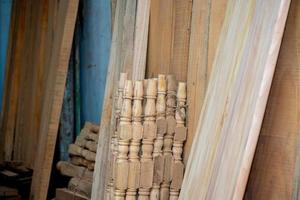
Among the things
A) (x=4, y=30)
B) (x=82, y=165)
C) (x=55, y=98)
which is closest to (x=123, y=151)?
(x=82, y=165)

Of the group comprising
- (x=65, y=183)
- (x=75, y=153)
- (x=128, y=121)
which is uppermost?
(x=128, y=121)

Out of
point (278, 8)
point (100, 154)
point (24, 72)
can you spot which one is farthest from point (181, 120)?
point (24, 72)

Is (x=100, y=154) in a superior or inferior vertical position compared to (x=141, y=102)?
inferior

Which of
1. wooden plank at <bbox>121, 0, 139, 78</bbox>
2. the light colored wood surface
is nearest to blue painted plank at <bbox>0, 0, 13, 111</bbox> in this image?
wooden plank at <bbox>121, 0, 139, 78</bbox>

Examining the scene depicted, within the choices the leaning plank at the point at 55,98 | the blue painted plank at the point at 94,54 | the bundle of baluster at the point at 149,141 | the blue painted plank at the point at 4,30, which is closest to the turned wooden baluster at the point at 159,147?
the bundle of baluster at the point at 149,141

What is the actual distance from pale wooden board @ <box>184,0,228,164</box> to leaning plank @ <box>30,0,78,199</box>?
162 cm

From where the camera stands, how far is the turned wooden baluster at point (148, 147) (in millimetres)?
2994

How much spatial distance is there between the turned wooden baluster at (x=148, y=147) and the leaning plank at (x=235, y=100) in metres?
0.33

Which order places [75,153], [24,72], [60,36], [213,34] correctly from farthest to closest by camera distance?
[24,72]
[60,36]
[75,153]
[213,34]

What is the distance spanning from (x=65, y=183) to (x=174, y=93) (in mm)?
2089

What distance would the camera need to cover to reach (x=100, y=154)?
356 cm

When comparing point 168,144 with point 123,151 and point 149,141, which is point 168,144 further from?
point 123,151

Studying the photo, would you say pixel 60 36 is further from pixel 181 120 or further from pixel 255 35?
pixel 255 35

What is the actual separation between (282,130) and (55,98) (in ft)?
8.04
